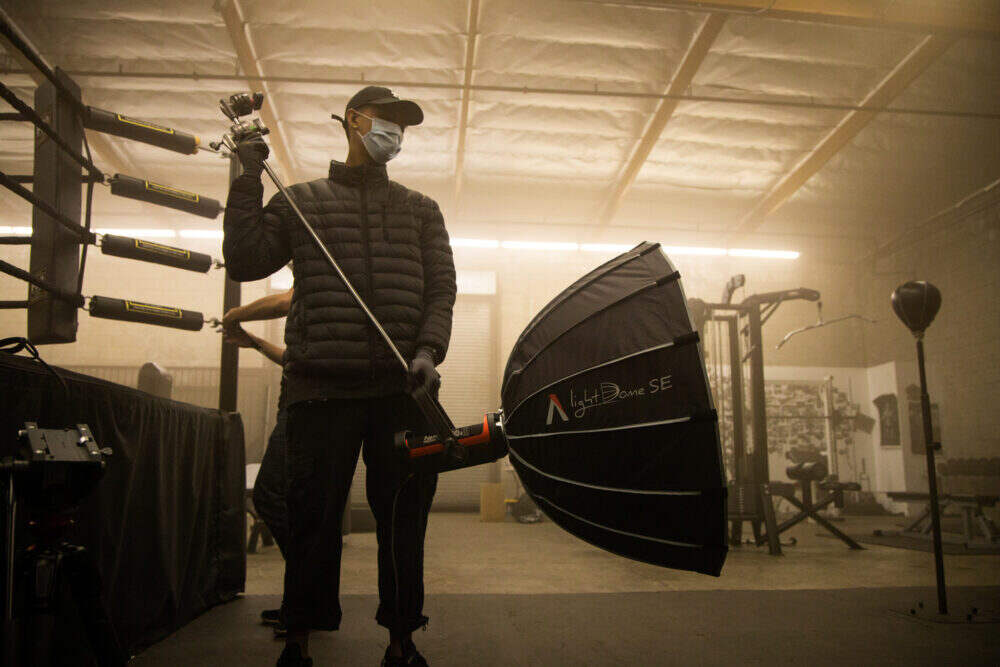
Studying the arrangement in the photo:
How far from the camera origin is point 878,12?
510 centimetres

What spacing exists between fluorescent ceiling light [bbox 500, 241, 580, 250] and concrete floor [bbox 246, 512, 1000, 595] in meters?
4.59

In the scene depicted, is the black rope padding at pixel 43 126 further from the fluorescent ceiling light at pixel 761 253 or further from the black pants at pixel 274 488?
the fluorescent ceiling light at pixel 761 253

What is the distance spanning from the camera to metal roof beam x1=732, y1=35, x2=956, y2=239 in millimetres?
5652

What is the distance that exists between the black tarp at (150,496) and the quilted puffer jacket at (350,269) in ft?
1.70

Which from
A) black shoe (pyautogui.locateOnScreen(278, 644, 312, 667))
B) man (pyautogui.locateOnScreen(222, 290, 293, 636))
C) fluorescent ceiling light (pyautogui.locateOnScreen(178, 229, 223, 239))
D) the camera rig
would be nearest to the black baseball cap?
the camera rig

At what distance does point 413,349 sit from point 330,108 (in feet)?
18.4

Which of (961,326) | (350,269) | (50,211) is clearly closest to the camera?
(350,269)

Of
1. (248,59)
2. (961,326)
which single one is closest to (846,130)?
(961,326)

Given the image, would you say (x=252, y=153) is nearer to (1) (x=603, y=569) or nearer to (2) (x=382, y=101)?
(2) (x=382, y=101)

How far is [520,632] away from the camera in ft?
6.89

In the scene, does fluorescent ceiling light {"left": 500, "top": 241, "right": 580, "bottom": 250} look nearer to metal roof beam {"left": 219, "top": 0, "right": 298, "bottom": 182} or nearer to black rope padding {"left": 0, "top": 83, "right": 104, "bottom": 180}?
metal roof beam {"left": 219, "top": 0, "right": 298, "bottom": 182}

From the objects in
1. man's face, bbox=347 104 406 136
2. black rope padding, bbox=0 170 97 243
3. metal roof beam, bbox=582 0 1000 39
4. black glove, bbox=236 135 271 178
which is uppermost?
metal roof beam, bbox=582 0 1000 39

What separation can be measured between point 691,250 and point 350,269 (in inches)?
316

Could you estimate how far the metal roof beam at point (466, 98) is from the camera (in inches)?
208
